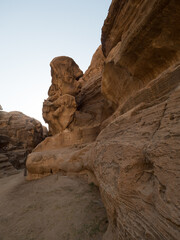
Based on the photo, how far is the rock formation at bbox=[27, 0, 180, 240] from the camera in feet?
4.78

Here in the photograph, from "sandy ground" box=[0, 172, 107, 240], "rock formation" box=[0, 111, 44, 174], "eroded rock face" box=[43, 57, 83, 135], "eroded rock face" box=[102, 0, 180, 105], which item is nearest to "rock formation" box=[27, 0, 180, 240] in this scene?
"eroded rock face" box=[102, 0, 180, 105]

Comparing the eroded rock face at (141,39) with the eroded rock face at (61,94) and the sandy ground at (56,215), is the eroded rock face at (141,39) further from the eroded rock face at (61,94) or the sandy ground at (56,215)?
the eroded rock face at (61,94)

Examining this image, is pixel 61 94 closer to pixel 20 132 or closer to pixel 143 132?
pixel 143 132

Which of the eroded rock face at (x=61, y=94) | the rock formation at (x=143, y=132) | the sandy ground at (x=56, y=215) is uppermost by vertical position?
the eroded rock face at (x=61, y=94)

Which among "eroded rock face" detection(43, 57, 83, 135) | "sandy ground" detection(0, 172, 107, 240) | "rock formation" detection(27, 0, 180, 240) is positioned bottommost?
"sandy ground" detection(0, 172, 107, 240)

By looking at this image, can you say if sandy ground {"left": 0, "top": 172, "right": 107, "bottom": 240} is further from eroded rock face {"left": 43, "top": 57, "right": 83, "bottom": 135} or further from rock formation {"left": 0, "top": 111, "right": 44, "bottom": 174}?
rock formation {"left": 0, "top": 111, "right": 44, "bottom": 174}

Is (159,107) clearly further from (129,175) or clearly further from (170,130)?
(129,175)

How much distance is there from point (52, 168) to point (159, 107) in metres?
6.92

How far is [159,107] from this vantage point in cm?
212

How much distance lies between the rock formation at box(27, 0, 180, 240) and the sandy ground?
2.20 ft

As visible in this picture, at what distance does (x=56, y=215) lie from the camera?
3.42 meters

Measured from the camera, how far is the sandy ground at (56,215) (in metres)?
2.80

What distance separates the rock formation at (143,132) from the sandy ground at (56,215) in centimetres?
67

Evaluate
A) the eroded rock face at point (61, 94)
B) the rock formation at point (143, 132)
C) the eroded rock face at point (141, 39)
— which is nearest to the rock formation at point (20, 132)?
the eroded rock face at point (61, 94)
